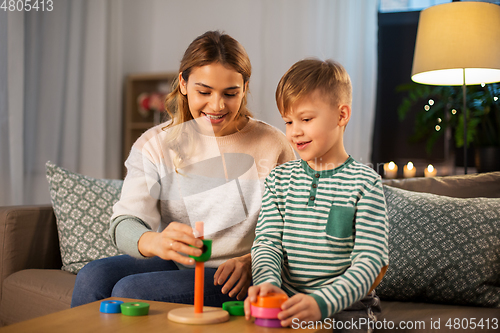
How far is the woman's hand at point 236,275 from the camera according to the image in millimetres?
963

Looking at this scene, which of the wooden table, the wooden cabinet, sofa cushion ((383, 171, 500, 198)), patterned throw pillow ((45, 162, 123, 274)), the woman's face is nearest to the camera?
the wooden table

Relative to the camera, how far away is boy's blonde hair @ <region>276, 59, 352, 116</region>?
954 mm

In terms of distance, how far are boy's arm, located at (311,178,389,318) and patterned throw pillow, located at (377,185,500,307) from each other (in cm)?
40

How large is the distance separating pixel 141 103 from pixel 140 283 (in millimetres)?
2586

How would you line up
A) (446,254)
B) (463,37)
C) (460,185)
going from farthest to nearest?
(463,37) < (460,185) < (446,254)

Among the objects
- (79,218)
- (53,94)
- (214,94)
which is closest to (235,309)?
(214,94)

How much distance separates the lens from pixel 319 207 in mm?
951

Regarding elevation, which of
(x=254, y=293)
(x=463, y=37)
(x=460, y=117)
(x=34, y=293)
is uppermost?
(x=463, y=37)

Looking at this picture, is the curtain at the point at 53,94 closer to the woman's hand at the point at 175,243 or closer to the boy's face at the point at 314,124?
the woman's hand at the point at 175,243

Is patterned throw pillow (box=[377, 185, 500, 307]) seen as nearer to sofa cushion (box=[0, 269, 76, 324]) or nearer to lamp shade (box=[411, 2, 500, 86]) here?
lamp shade (box=[411, 2, 500, 86])

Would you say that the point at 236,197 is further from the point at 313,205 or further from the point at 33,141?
the point at 33,141

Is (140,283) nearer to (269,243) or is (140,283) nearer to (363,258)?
(269,243)

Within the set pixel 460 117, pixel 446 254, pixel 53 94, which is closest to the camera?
pixel 446 254

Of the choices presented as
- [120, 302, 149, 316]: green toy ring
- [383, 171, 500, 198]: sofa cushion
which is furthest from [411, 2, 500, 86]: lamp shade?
[120, 302, 149, 316]: green toy ring
